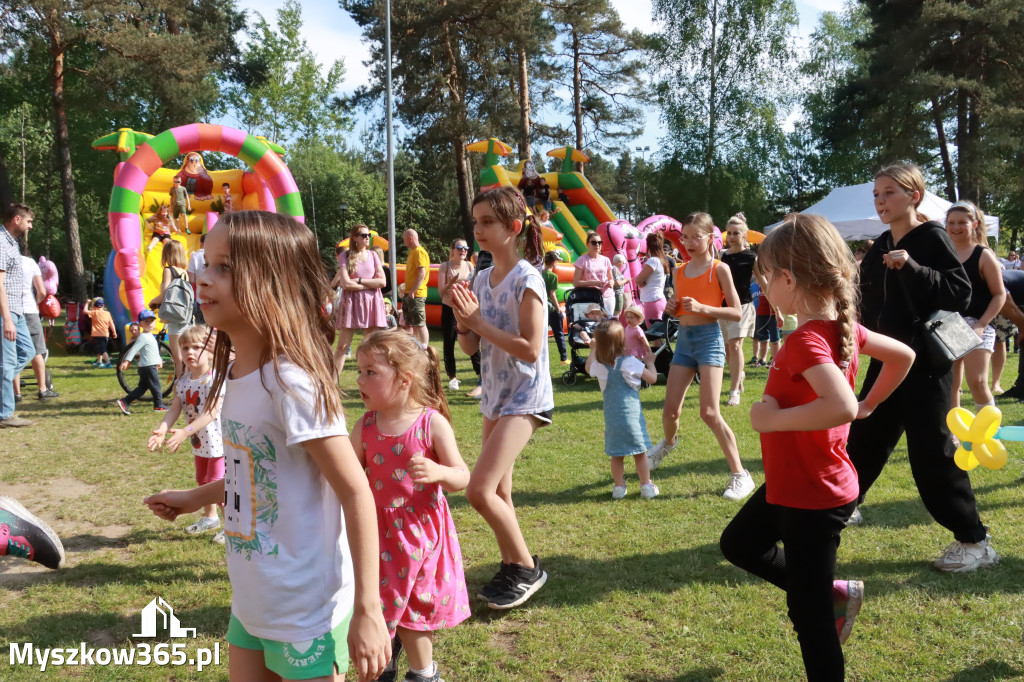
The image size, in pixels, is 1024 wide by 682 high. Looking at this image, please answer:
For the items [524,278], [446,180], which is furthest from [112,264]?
[446,180]

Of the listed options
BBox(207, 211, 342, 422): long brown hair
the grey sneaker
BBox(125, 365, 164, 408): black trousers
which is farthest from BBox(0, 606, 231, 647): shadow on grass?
BBox(125, 365, 164, 408): black trousers

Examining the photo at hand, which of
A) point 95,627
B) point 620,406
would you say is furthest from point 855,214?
point 95,627

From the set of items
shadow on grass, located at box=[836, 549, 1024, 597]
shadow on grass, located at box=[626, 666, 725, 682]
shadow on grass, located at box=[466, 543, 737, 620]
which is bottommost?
shadow on grass, located at box=[626, 666, 725, 682]

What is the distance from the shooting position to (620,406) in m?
5.22

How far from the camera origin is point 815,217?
2393 millimetres

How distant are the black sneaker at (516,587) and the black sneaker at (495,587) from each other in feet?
0.03

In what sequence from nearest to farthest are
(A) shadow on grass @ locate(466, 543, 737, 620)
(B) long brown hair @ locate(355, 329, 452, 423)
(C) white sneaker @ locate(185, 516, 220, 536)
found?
(B) long brown hair @ locate(355, 329, 452, 423) < (A) shadow on grass @ locate(466, 543, 737, 620) < (C) white sneaker @ locate(185, 516, 220, 536)

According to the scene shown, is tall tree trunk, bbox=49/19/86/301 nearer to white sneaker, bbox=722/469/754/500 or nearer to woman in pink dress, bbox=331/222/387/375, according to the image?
woman in pink dress, bbox=331/222/387/375

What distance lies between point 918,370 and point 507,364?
1.94 m

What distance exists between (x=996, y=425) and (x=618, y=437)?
319cm

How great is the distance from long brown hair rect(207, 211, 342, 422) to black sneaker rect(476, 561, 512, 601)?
2014 millimetres

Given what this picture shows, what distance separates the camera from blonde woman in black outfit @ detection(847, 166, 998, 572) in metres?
3.50

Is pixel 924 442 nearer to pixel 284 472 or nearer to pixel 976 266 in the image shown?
pixel 976 266

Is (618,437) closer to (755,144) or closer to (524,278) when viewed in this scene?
(524,278)
